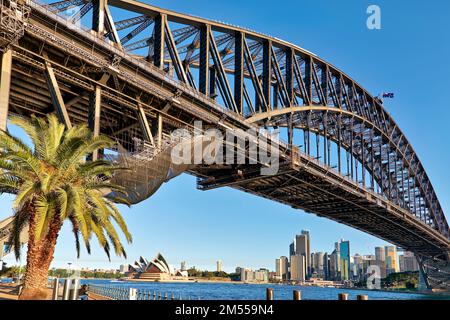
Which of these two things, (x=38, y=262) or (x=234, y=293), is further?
(x=234, y=293)

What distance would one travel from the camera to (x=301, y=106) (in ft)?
198

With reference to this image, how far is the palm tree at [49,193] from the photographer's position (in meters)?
16.1

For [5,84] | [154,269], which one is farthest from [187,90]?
[154,269]

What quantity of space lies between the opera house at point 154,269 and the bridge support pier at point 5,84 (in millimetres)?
116179

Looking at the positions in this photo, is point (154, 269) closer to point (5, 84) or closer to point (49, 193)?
point (5, 84)

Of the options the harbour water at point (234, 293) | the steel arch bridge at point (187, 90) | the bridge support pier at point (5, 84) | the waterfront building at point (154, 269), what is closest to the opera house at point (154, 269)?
the waterfront building at point (154, 269)

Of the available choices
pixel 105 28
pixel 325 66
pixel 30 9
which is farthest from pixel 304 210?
pixel 30 9

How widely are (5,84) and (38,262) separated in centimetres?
1204

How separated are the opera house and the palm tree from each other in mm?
122764

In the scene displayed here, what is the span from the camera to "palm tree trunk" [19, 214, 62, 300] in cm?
1642

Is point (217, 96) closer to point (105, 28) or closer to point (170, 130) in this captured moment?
point (170, 130)

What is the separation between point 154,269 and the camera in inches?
5625

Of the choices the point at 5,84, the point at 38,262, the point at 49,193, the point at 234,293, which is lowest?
the point at 234,293

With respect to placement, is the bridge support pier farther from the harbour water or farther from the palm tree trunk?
the harbour water
